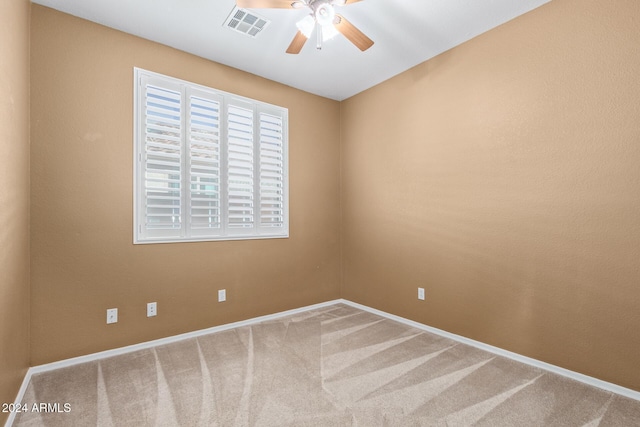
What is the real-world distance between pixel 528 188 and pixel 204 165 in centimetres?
294

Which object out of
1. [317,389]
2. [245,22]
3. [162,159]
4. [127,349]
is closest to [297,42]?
[245,22]

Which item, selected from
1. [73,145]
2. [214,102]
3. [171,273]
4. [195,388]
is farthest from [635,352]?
[73,145]

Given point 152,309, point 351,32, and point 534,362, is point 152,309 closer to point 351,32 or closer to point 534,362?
point 351,32

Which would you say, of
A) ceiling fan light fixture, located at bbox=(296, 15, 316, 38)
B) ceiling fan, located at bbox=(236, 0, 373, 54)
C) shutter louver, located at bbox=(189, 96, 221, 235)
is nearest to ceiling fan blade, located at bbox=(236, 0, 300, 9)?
ceiling fan, located at bbox=(236, 0, 373, 54)

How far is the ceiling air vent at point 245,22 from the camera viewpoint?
8.11ft

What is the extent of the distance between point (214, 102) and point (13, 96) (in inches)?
62.5

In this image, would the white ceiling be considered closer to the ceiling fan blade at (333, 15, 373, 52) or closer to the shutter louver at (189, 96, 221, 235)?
the ceiling fan blade at (333, 15, 373, 52)

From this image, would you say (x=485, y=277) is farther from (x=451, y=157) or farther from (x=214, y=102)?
(x=214, y=102)

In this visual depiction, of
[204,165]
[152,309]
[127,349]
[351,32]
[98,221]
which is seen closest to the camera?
[351,32]

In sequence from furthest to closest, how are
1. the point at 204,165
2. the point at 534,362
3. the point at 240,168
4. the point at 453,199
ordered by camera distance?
1. the point at 240,168
2. the point at 204,165
3. the point at 453,199
4. the point at 534,362

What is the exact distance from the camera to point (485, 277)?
2.75m

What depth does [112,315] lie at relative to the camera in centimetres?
264

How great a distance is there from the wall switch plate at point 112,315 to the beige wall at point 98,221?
0.03 meters

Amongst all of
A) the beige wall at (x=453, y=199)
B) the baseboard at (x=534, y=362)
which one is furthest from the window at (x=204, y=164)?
the baseboard at (x=534, y=362)
